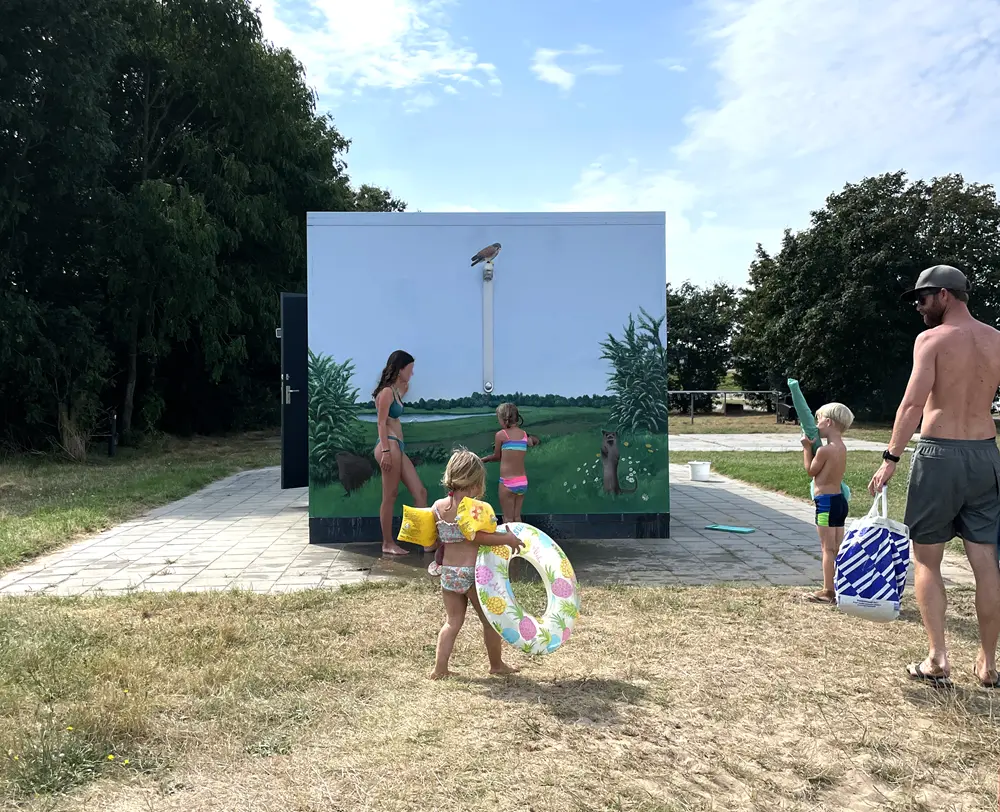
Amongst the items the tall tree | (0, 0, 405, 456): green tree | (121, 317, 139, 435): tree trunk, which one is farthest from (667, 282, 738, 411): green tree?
the tall tree

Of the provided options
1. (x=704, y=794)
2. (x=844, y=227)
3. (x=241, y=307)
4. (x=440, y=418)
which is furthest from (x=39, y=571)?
(x=844, y=227)

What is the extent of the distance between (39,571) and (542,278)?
16.8 feet

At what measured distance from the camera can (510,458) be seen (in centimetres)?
686

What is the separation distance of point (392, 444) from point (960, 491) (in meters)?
4.86

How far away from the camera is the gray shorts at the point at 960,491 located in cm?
366

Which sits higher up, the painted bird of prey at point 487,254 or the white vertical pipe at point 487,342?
the painted bird of prey at point 487,254

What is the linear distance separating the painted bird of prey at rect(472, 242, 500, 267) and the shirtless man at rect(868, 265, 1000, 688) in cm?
447

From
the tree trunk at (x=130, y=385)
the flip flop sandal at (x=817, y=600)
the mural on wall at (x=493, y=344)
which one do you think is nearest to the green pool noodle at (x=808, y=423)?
the flip flop sandal at (x=817, y=600)

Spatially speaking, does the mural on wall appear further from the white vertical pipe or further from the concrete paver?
the concrete paver

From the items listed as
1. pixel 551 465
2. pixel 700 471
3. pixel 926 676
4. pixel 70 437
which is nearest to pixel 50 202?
pixel 70 437

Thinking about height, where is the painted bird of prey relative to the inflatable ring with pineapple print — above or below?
above

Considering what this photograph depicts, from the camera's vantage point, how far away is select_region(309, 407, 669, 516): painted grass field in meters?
7.65

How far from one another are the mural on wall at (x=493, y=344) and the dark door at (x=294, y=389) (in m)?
0.89

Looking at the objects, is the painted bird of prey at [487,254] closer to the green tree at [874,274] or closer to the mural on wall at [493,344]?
the mural on wall at [493,344]
